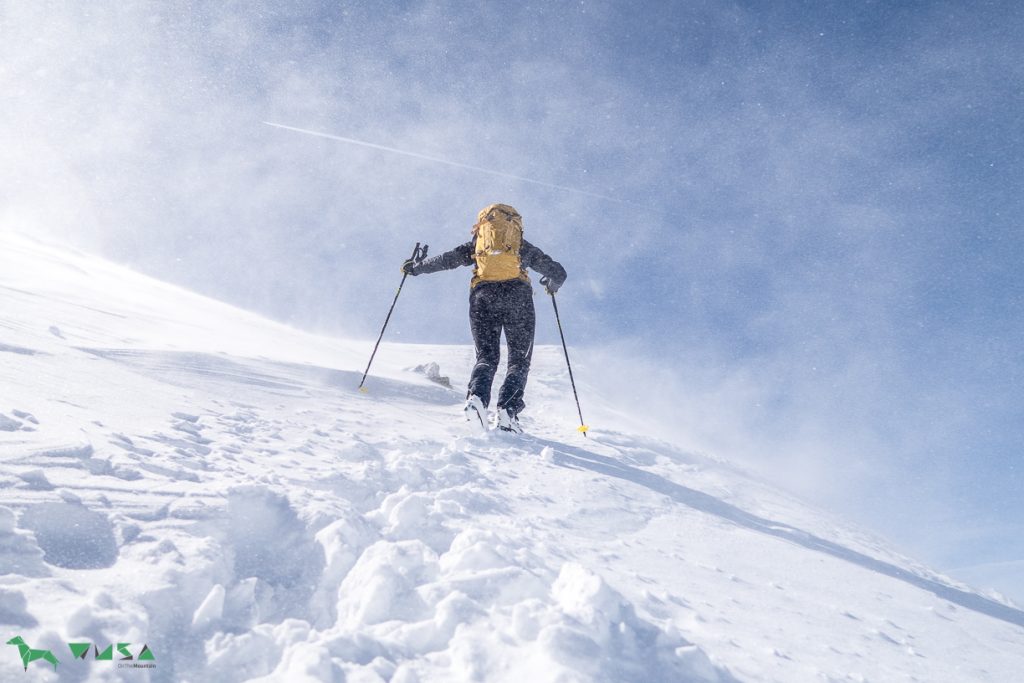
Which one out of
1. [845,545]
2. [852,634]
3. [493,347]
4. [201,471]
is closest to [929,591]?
[845,545]

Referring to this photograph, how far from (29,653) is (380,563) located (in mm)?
Result: 1014

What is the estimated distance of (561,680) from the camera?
1556 millimetres

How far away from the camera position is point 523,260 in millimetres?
6523

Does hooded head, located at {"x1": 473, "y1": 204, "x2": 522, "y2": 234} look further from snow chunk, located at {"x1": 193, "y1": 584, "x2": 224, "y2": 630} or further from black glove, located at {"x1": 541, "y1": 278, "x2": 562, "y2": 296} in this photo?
snow chunk, located at {"x1": 193, "y1": 584, "x2": 224, "y2": 630}

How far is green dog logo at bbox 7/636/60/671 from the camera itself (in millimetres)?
1271

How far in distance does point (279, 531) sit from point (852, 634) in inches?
106

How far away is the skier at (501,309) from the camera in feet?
18.6

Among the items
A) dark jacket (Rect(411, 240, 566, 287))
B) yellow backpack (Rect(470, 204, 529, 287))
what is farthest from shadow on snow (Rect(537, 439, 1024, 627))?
dark jacket (Rect(411, 240, 566, 287))

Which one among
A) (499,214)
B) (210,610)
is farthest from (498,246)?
(210,610)

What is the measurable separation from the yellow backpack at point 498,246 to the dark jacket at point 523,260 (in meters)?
0.17

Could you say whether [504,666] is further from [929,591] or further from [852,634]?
[929,591]

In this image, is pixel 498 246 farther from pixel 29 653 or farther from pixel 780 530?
pixel 29 653

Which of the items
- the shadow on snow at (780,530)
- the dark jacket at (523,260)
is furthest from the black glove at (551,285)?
the shadow on snow at (780,530)

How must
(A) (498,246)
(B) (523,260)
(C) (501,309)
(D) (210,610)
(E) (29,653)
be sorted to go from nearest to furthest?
(E) (29,653) → (D) (210,610) → (C) (501,309) → (A) (498,246) → (B) (523,260)
